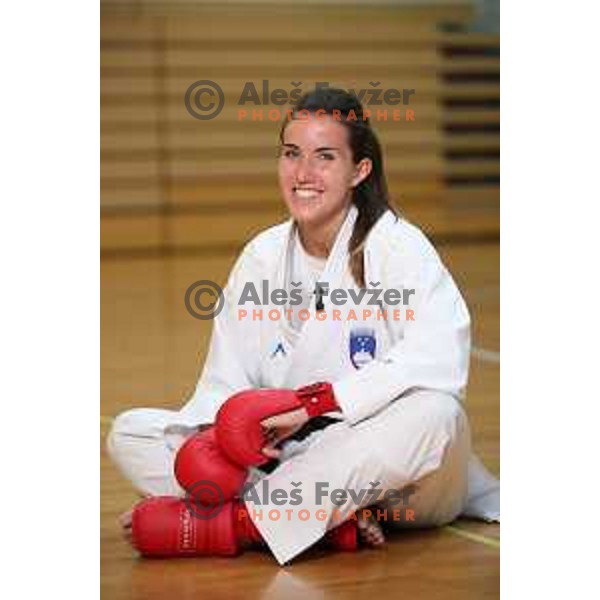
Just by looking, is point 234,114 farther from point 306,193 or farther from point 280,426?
point 280,426

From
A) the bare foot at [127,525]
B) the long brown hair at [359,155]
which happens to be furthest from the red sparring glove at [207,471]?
the long brown hair at [359,155]

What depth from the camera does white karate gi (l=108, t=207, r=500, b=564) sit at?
2.61 meters

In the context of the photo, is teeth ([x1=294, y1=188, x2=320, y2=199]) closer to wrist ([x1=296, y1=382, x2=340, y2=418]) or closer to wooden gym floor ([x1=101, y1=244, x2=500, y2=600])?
wrist ([x1=296, y1=382, x2=340, y2=418])

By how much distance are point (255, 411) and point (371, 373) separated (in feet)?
0.61

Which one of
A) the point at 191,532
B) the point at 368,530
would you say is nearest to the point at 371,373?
the point at 368,530

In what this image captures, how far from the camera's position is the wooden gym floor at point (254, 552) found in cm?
248

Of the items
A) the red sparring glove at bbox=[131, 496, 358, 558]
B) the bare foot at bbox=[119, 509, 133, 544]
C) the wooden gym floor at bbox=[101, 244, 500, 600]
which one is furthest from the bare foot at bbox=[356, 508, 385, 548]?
the bare foot at bbox=[119, 509, 133, 544]

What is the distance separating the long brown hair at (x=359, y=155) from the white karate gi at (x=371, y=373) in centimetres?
1

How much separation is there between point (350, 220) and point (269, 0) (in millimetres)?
5047

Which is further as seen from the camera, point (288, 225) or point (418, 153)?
point (418, 153)

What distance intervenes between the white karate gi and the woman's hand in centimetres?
5
